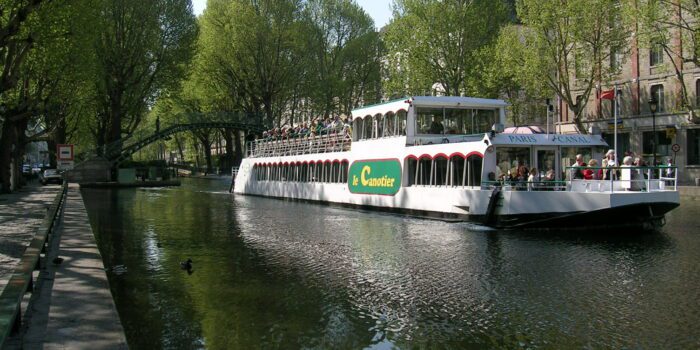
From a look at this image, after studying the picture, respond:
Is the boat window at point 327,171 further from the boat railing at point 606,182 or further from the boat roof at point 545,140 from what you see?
the boat railing at point 606,182

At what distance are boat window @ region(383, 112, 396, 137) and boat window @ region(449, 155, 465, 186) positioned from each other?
469 cm

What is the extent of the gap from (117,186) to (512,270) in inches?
1826

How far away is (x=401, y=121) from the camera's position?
25906 millimetres

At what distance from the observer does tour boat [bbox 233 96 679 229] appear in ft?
61.4

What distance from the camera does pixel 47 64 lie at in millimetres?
30031

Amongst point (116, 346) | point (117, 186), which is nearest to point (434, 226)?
point (116, 346)

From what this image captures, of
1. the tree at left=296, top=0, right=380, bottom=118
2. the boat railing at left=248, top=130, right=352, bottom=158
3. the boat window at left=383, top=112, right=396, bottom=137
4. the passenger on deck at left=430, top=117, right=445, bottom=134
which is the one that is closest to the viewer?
the passenger on deck at left=430, top=117, right=445, bottom=134

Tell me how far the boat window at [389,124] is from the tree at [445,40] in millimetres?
23456

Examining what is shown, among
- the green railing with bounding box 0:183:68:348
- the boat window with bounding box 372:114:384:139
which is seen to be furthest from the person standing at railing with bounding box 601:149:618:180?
the green railing with bounding box 0:183:68:348

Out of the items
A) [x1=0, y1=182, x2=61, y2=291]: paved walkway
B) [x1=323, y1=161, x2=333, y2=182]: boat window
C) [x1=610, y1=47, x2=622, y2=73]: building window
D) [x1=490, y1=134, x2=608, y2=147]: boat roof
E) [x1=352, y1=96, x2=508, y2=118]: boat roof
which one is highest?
[x1=610, y1=47, x2=622, y2=73]: building window

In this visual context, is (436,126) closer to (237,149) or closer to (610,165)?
(610,165)

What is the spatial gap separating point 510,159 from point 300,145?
60.8 ft

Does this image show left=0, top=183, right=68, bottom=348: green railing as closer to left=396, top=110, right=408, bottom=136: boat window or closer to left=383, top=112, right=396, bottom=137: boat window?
left=396, top=110, right=408, bottom=136: boat window

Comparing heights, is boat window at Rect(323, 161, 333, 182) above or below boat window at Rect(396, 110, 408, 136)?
below
